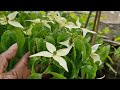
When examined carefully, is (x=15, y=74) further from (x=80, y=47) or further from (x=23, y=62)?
(x=80, y=47)

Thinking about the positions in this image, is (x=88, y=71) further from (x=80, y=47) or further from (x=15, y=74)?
(x=15, y=74)

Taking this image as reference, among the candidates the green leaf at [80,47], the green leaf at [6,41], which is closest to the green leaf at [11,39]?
the green leaf at [6,41]

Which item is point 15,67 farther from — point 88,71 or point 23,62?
point 88,71

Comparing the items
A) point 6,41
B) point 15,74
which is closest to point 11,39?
point 6,41

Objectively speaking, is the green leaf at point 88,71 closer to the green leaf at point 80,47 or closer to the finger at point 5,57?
the green leaf at point 80,47

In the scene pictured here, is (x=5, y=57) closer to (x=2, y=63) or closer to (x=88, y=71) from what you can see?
(x=2, y=63)

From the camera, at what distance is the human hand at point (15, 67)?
538 millimetres

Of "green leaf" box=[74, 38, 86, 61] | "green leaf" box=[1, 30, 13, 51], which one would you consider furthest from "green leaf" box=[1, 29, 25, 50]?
"green leaf" box=[74, 38, 86, 61]

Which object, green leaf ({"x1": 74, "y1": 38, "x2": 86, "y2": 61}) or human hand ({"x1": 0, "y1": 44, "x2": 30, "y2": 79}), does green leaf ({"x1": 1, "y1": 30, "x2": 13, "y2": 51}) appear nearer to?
human hand ({"x1": 0, "y1": 44, "x2": 30, "y2": 79})

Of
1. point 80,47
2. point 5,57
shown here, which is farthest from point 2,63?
point 80,47

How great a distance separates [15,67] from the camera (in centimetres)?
57

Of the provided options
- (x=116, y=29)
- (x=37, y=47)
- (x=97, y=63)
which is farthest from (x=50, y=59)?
(x=116, y=29)
